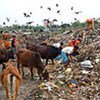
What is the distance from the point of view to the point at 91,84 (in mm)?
12766

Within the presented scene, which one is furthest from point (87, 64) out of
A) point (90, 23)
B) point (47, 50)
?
point (90, 23)

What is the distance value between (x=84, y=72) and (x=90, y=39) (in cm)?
592

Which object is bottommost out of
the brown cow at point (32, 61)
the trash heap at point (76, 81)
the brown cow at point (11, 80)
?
the trash heap at point (76, 81)

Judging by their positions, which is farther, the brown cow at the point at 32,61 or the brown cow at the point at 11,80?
the brown cow at the point at 32,61

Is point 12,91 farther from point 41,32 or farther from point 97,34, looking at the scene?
point 41,32

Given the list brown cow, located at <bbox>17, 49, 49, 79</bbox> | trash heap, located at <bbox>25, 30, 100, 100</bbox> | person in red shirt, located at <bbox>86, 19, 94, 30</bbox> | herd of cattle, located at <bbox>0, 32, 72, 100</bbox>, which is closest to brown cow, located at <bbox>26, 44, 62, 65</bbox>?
herd of cattle, located at <bbox>0, 32, 72, 100</bbox>

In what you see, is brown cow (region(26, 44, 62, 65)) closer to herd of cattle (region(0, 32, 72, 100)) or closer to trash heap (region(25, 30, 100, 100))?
herd of cattle (region(0, 32, 72, 100))

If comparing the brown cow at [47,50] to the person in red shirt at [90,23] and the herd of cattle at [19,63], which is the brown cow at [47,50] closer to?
the herd of cattle at [19,63]

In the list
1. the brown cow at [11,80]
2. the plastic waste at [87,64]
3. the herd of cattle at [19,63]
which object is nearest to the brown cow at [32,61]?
the herd of cattle at [19,63]

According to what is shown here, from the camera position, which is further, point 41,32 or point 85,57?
point 41,32

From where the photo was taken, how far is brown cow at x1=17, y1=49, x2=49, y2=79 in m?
13.6

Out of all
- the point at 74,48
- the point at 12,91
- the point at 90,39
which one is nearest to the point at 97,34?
the point at 90,39

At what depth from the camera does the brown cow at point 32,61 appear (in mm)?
13625

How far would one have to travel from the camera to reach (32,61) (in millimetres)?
14070
